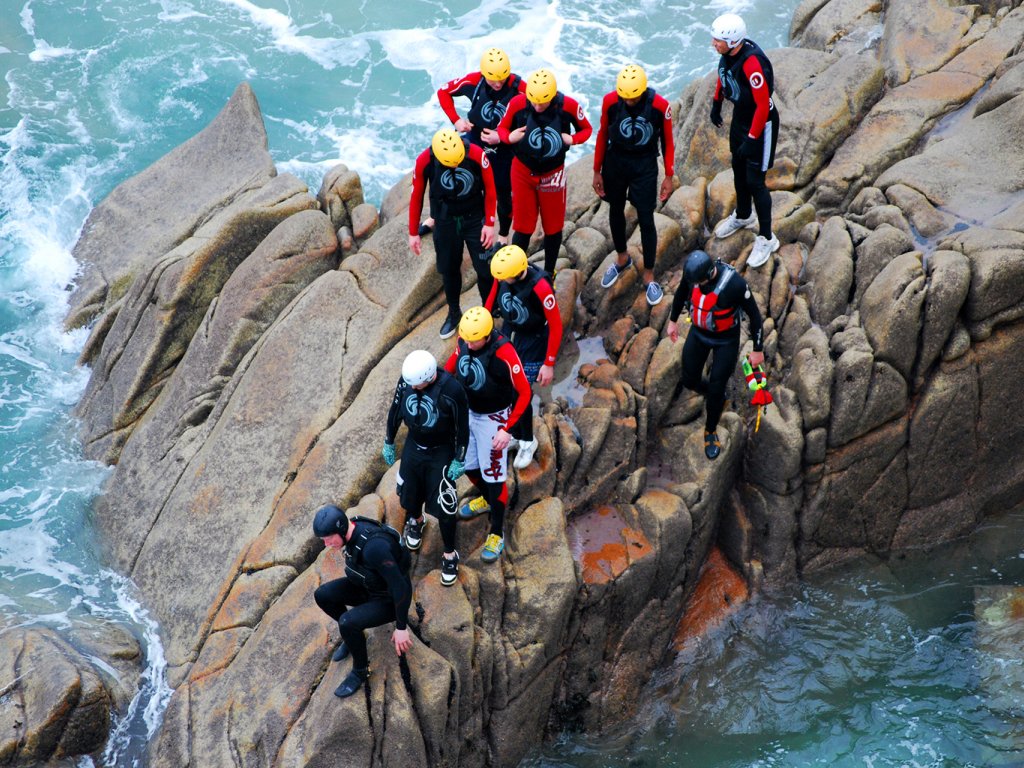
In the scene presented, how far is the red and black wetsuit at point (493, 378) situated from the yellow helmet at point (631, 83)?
3.38 metres

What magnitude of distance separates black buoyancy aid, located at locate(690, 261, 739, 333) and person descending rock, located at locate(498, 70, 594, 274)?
212 cm

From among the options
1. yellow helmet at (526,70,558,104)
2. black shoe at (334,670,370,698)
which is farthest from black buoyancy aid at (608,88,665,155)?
black shoe at (334,670,370,698)

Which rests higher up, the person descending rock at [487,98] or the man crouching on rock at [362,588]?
the person descending rock at [487,98]

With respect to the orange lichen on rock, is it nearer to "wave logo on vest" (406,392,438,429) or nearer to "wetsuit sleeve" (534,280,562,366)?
"wetsuit sleeve" (534,280,562,366)

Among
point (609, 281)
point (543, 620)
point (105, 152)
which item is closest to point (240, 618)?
point (543, 620)

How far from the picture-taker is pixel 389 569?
29.9 feet

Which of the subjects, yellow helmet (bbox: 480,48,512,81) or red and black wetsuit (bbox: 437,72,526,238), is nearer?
yellow helmet (bbox: 480,48,512,81)

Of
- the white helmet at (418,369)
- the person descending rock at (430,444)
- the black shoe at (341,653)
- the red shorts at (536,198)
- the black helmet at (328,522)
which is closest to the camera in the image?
the black helmet at (328,522)

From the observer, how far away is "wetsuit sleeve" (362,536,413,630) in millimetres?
9086

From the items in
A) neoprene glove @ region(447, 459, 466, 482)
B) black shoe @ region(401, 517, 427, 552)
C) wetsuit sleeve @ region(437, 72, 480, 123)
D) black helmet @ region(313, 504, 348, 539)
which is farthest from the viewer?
wetsuit sleeve @ region(437, 72, 480, 123)

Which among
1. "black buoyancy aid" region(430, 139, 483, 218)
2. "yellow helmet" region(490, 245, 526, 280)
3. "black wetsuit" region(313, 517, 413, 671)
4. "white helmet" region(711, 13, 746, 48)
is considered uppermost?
"white helmet" region(711, 13, 746, 48)

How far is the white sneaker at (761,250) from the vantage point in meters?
12.6

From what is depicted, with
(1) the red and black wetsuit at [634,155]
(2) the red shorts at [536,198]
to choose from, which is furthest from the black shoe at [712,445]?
(2) the red shorts at [536,198]

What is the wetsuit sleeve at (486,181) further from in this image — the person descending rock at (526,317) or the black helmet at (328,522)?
the black helmet at (328,522)
